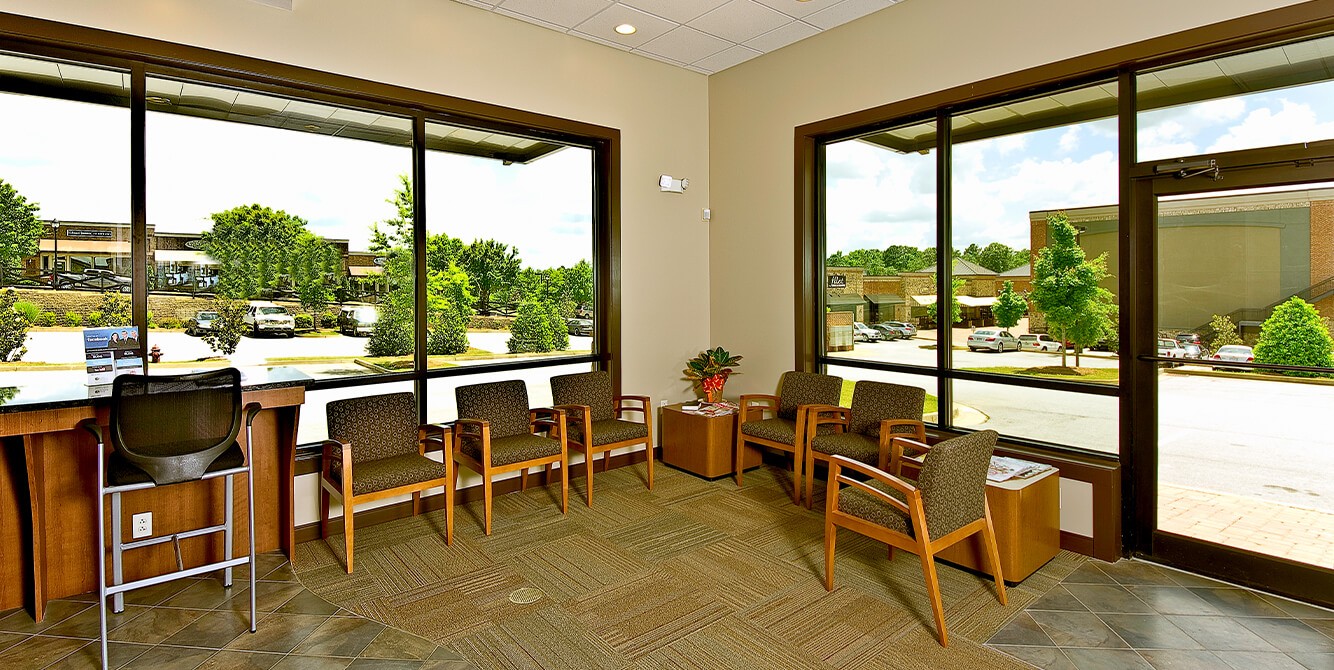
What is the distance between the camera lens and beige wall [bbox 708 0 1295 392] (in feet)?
12.7

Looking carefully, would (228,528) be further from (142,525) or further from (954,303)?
(954,303)

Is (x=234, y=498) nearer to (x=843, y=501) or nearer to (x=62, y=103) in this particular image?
(x=62, y=103)

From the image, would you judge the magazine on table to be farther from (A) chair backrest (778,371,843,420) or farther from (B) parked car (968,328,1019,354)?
(A) chair backrest (778,371,843,420)

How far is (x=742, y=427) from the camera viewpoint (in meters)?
5.28

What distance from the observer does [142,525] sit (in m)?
3.49

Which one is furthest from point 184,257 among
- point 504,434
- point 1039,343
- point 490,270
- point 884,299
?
point 1039,343

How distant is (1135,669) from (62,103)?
552 cm

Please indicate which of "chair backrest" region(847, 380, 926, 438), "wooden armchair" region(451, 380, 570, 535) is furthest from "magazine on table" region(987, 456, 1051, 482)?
"wooden armchair" region(451, 380, 570, 535)

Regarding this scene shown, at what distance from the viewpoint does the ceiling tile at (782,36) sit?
203 inches

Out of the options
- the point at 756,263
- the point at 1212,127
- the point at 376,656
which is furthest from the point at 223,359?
the point at 1212,127

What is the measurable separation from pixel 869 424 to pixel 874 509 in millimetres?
1546

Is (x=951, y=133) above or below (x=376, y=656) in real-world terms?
above

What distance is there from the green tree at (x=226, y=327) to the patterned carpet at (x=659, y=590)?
124 cm

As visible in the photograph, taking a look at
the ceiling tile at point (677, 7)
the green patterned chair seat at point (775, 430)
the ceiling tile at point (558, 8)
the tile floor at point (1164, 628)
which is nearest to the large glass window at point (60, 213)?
the ceiling tile at point (558, 8)
